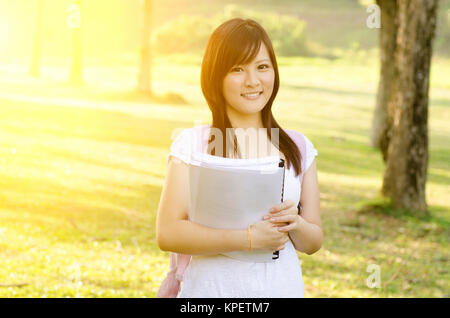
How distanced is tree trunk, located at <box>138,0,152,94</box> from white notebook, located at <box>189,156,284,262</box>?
60.7 ft

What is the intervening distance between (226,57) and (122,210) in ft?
17.0

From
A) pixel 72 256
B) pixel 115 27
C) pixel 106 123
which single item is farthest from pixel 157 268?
pixel 115 27

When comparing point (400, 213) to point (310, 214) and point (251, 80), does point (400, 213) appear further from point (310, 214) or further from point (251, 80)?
point (251, 80)

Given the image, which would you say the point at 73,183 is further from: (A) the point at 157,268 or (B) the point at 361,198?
(B) the point at 361,198

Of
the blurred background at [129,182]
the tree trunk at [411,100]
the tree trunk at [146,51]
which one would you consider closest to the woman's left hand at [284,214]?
the blurred background at [129,182]

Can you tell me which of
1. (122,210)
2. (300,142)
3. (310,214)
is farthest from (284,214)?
(122,210)

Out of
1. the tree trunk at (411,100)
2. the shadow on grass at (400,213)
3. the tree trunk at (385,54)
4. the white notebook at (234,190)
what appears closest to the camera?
the white notebook at (234,190)

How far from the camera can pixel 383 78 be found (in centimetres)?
1204

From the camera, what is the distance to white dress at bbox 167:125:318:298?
1.91 meters

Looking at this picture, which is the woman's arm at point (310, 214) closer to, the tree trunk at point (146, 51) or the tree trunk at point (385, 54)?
the tree trunk at point (385, 54)

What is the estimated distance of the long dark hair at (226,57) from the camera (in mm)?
1897

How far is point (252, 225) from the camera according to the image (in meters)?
1.82

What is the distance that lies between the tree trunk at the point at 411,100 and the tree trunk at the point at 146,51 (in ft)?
45.0

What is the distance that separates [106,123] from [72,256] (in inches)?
344
